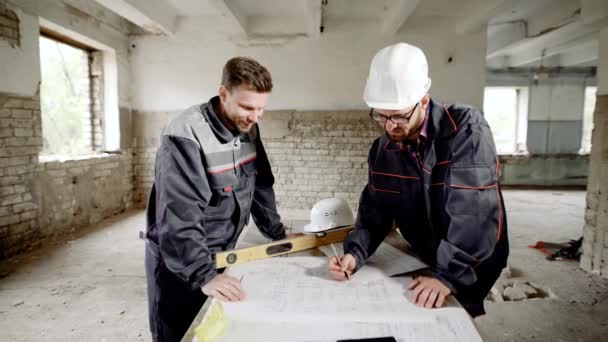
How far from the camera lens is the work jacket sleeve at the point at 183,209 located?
1265mm

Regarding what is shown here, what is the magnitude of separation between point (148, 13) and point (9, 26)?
168cm

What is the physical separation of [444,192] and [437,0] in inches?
189

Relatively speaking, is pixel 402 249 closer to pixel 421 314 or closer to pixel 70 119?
pixel 421 314

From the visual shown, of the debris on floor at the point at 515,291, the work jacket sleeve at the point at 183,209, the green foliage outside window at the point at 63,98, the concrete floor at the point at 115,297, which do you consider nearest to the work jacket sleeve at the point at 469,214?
the work jacket sleeve at the point at 183,209

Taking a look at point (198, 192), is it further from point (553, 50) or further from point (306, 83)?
point (553, 50)

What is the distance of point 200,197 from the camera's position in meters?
1.39

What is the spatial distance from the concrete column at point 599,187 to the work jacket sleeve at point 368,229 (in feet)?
10.5

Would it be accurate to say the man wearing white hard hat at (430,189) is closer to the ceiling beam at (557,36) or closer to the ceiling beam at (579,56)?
the ceiling beam at (557,36)

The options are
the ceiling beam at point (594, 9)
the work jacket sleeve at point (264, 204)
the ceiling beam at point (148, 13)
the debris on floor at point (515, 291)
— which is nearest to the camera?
the work jacket sleeve at point (264, 204)

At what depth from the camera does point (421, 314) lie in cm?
105

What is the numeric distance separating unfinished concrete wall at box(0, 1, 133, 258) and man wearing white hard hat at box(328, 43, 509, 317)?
4.16m

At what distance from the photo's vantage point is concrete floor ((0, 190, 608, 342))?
251 centimetres

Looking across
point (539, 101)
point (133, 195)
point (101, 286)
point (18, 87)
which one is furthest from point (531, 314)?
point (539, 101)

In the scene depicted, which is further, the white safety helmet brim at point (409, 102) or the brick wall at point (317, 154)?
the brick wall at point (317, 154)
